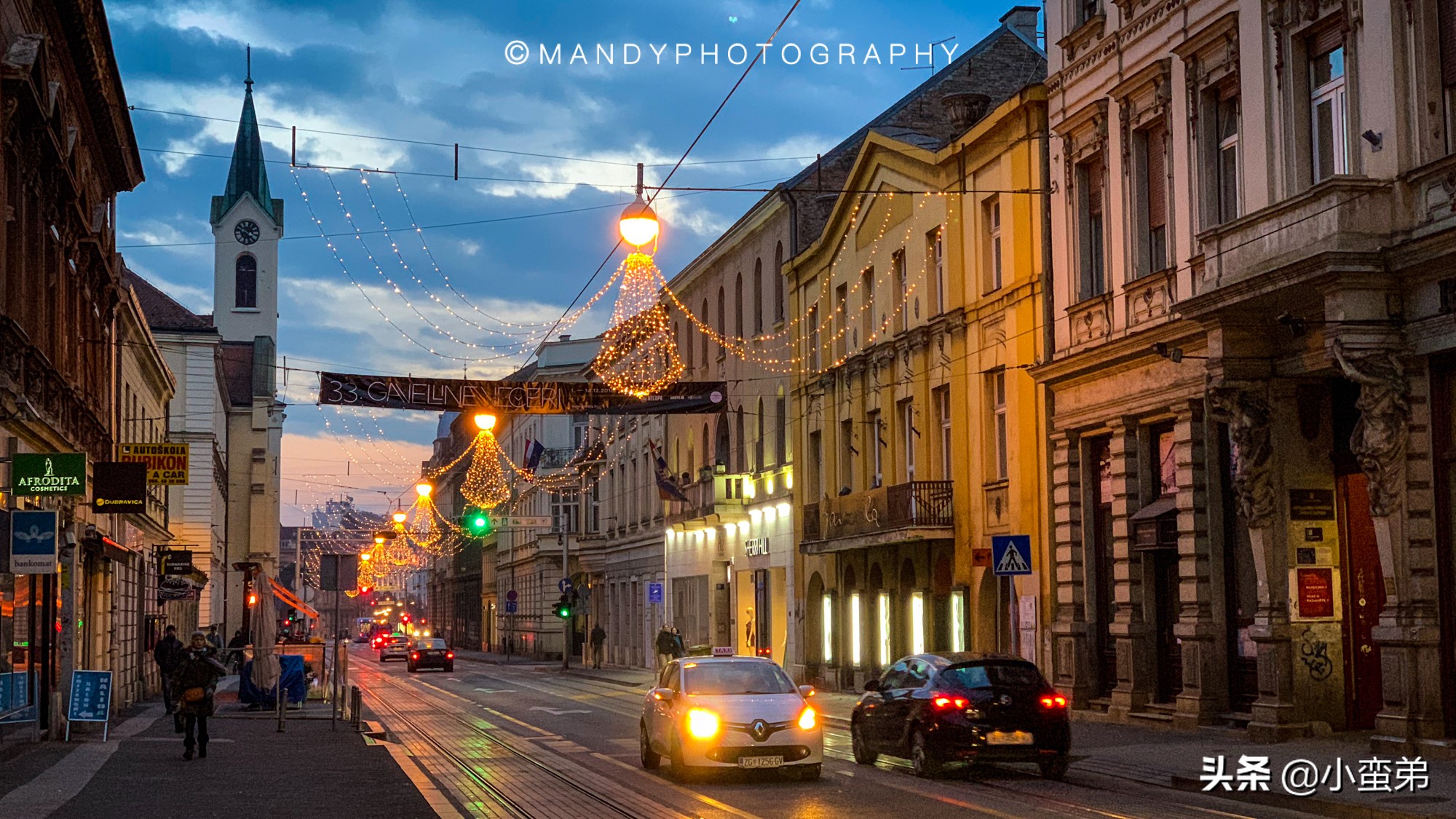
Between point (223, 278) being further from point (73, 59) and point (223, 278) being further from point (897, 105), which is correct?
point (73, 59)

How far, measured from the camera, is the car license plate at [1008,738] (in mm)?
19266

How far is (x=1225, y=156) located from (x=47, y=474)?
51.0 feet

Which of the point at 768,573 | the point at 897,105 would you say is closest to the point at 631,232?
the point at 897,105

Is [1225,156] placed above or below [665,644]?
above

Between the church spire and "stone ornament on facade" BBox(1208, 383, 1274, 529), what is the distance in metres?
88.8

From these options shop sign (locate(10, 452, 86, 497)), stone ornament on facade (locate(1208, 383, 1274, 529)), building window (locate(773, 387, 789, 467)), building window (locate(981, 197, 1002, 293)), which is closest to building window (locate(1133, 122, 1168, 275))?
stone ornament on facade (locate(1208, 383, 1274, 529))

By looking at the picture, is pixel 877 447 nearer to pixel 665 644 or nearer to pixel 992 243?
pixel 992 243

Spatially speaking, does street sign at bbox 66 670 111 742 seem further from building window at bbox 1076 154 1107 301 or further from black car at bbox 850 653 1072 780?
building window at bbox 1076 154 1107 301

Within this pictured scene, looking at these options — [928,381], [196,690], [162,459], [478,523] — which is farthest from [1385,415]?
[478,523]

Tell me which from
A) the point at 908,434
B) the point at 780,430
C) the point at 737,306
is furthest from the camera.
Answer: the point at 737,306

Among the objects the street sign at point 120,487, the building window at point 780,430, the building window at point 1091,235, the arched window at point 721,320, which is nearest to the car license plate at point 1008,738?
the building window at point 1091,235

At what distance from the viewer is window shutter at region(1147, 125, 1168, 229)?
2628cm

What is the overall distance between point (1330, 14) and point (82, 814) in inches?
624

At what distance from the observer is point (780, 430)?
46562 millimetres
